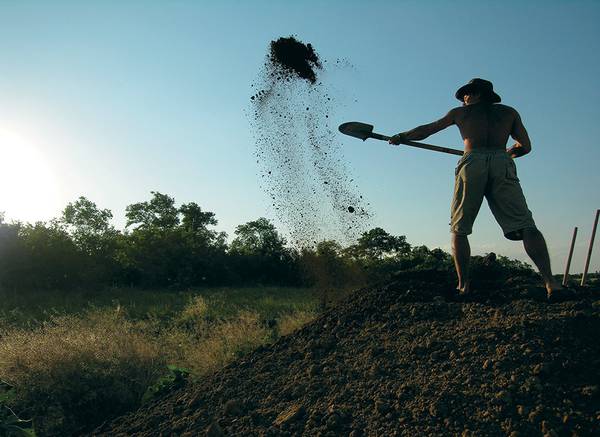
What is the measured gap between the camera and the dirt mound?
2.76 m

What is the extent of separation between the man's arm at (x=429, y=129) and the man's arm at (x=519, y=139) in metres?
0.58

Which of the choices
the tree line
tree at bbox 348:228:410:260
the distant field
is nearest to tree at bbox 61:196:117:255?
the tree line

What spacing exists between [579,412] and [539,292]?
1.85 metres

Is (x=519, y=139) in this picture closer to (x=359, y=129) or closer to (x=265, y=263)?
(x=359, y=129)

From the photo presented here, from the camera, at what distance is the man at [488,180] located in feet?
14.8

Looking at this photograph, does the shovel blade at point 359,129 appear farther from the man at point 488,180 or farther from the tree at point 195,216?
the tree at point 195,216

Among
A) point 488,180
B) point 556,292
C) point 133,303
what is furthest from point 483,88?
point 133,303

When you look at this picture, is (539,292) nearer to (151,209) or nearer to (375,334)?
(375,334)

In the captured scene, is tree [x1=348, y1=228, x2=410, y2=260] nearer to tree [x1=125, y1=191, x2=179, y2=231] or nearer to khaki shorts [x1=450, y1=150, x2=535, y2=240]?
khaki shorts [x1=450, y1=150, x2=535, y2=240]

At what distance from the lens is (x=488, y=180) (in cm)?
462

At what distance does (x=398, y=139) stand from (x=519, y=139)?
1167 millimetres

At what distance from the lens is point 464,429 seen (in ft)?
8.72

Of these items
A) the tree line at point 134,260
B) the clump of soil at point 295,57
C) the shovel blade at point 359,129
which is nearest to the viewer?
the shovel blade at point 359,129

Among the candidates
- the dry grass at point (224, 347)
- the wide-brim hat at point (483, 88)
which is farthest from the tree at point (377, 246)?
the wide-brim hat at point (483, 88)
